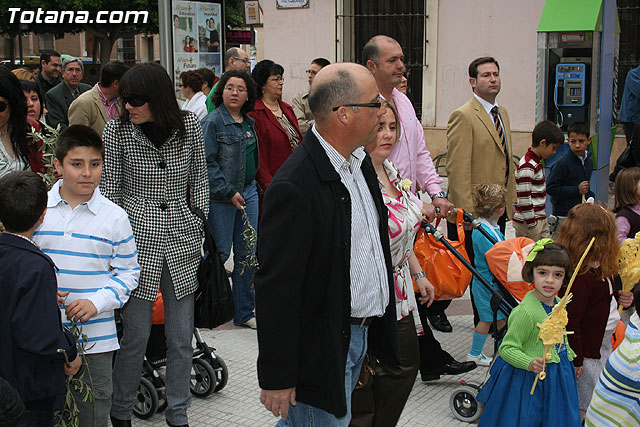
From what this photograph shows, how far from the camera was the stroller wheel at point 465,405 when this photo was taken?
4648mm

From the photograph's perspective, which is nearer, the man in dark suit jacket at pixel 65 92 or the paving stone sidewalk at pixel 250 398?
the paving stone sidewalk at pixel 250 398

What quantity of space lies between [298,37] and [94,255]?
1271 centimetres

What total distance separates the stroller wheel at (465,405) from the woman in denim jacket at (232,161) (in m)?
2.11

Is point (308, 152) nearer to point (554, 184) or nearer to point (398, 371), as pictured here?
point (398, 371)

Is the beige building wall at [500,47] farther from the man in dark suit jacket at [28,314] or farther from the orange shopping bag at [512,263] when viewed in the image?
the man in dark suit jacket at [28,314]

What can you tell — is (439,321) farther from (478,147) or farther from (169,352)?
(169,352)

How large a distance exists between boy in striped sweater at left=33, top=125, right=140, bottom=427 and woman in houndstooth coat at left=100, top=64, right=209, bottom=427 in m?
0.36

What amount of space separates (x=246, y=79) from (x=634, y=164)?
450 centimetres

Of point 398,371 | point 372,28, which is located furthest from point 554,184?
point 372,28

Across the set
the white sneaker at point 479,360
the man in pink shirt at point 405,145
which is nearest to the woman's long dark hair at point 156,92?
the man in pink shirt at point 405,145

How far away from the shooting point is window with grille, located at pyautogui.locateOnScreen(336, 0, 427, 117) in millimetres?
15312

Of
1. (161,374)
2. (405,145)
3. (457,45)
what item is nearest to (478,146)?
(405,145)

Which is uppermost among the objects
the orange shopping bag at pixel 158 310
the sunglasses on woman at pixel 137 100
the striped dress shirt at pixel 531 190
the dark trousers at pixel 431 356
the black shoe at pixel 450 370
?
the sunglasses on woman at pixel 137 100

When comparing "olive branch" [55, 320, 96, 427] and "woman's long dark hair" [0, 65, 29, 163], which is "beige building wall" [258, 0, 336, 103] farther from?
"olive branch" [55, 320, 96, 427]
